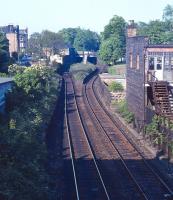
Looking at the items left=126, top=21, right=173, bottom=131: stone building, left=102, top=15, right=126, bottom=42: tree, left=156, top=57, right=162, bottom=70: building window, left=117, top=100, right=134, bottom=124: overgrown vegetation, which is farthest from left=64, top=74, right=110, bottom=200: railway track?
left=102, top=15, right=126, bottom=42: tree

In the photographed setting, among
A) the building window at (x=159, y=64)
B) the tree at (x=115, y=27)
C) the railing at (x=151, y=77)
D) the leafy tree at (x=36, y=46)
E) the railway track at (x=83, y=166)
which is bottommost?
the railway track at (x=83, y=166)

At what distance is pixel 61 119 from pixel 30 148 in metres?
16.9

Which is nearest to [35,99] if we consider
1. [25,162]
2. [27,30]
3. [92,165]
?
[92,165]

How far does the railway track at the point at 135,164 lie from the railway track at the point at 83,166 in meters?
1.28

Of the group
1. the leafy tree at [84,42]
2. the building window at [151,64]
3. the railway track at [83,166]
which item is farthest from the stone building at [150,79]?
the leafy tree at [84,42]

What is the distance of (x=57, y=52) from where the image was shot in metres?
93.2

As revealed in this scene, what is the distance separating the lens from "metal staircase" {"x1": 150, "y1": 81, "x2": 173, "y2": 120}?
2386cm

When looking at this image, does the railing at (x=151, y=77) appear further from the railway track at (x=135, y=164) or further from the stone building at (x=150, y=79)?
the railway track at (x=135, y=164)

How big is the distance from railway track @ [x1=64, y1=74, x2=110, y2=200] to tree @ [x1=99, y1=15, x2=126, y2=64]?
4965 cm

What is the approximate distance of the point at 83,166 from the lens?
20.4 metres

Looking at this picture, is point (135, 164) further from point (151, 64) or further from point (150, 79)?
point (151, 64)

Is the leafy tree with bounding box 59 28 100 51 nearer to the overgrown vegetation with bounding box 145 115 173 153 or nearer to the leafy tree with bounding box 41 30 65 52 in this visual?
the leafy tree with bounding box 41 30 65 52

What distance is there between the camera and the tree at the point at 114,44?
8194 cm

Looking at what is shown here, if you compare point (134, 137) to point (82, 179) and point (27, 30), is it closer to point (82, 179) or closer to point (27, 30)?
point (82, 179)
